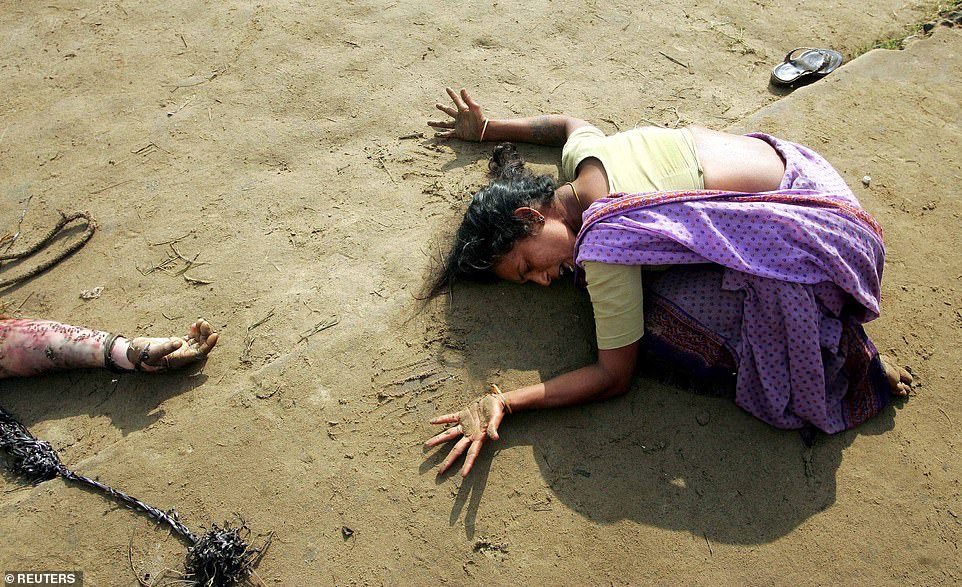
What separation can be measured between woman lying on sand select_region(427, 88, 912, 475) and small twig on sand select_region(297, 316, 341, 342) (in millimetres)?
567

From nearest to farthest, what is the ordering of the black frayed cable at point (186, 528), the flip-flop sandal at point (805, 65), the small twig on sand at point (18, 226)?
the black frayed cable at point (186, 528) → the small twig on sand at point (18, 226) → the flip-flop sandal at point (805, 65)

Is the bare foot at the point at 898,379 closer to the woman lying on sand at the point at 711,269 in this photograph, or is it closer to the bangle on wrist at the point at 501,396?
the woman lying on sand at the point at 711,269

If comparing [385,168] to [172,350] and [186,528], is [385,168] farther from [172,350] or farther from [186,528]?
[186,528]

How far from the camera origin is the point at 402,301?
Answer: 8.66 ft

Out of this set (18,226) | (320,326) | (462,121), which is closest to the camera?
(320,326)

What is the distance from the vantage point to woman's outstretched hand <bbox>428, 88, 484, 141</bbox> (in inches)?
122

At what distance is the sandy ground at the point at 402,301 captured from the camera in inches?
81.2

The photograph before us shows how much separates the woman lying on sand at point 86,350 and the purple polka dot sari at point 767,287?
4.58 ft

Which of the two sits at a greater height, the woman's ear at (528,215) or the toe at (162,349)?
the woman's ear at (528,215)

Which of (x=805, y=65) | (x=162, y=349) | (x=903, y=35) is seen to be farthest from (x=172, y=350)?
(x=903, y=35)

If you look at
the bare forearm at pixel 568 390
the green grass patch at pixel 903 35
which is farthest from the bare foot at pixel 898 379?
the green grass patch at pixel 903 35

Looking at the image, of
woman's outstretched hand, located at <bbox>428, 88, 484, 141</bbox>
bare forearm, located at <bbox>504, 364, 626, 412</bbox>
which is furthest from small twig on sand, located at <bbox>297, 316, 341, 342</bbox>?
woman's outstretched hand, located at <bbox>428, 88, 484, 141</bbox>

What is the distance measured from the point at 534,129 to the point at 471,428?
149cm

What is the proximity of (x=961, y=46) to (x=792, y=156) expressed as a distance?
71.8 inches
